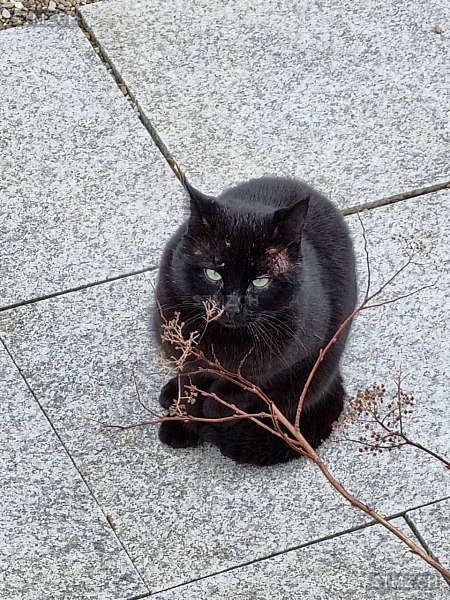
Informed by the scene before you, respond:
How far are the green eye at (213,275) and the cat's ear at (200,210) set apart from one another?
12cm

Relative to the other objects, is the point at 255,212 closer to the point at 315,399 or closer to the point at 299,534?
the point at 315,399

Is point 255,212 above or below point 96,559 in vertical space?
above

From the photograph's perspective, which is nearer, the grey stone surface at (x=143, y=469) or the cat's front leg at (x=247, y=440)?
the grey stone surface at (x=143, y=469)

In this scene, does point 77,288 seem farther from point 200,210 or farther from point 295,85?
point 295,85

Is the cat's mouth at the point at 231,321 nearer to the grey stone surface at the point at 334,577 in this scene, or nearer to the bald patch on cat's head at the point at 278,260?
the bald patch on cat's head at the point at 278,260

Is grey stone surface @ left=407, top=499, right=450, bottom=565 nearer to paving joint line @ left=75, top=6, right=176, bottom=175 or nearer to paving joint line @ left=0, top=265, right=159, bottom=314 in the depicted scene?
paving joint line @ left=0, top=265, right=159, bottom=314

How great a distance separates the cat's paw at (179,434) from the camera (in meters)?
3.56

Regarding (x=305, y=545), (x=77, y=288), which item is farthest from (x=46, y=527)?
(x=77, y=288)

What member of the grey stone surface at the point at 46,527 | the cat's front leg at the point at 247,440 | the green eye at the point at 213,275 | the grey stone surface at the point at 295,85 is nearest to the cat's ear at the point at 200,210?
the green eye at the point at 213,275

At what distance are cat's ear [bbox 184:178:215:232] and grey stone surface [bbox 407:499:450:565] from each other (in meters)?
1.13

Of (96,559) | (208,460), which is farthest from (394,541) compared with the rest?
(96,559)

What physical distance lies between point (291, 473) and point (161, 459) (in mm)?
417

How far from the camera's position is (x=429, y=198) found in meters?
4.38

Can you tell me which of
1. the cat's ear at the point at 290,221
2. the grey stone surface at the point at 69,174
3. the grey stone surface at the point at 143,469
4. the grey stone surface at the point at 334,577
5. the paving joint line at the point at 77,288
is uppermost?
the cat's ear at the point at 290,221
